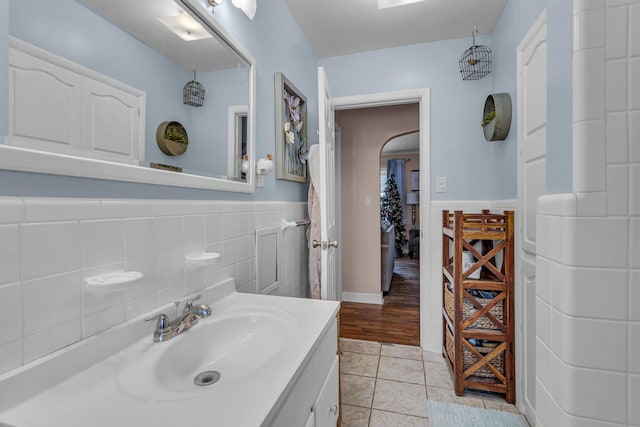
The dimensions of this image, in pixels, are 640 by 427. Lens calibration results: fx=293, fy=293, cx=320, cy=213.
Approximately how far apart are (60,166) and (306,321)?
0.72 m

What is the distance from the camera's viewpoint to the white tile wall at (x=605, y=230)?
0.53 metres

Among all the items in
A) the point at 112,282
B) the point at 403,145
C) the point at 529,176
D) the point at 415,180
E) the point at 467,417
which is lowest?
the point at 467,417

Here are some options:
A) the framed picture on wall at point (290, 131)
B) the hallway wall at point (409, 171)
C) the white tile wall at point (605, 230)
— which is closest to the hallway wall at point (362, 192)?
the framed picture on wall at point (290, 131)

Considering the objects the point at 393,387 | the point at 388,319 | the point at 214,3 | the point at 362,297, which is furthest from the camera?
the point at 362,297

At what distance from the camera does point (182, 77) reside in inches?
38.9

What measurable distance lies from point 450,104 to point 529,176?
1.02m

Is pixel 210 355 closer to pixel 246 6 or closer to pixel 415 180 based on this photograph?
pixel 246 6

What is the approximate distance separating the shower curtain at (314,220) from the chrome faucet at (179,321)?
104 cm

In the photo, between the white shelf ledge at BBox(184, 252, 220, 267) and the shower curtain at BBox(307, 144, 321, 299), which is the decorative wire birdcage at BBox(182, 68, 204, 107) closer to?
the white shelf ledge at BBox(184, 252, 220, 267)

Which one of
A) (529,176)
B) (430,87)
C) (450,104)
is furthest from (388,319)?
(430,87)

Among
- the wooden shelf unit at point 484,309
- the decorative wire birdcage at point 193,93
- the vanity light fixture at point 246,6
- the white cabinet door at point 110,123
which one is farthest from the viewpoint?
the wooden shelf unit at point 484,309

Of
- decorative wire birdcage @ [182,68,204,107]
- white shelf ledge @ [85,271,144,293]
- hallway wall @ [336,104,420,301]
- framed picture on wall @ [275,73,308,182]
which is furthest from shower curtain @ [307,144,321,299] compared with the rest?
hallway wall @ [336,104,420,301]

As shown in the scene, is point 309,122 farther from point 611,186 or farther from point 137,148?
point 611,186

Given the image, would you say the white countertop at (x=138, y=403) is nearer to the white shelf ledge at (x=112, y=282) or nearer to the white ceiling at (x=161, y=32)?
the white shelf ledge at (x=112, y=282)
